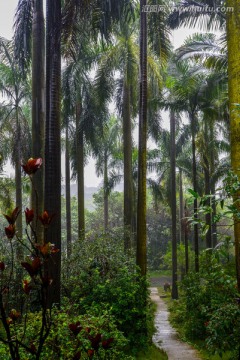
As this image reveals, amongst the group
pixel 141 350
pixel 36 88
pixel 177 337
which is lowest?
pixel 177 337

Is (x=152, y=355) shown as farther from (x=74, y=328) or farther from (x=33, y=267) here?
(x=33, y=267)

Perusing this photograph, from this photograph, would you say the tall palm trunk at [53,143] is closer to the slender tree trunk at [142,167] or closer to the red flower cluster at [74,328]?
the slender tree trunk at [142,167]

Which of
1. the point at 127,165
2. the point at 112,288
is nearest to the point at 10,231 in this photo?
the point at 112,288

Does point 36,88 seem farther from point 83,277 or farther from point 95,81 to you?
point 95,81

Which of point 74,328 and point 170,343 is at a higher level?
point 74,328

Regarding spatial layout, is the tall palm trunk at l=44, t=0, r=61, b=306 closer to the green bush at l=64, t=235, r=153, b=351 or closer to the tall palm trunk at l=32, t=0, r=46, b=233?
the green bush at l=64, t=235, r=153, b=351

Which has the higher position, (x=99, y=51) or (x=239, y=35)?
(x=99, y=51)

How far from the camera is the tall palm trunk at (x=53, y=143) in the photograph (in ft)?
26.9

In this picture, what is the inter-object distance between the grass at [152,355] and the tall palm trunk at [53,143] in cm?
282

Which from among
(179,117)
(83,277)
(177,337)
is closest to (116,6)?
(83,277)

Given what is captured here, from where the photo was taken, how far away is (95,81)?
18.1 metres

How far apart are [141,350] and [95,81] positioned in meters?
12.0

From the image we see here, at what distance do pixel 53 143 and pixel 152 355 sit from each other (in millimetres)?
5596

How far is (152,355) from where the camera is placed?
32.5 ft
